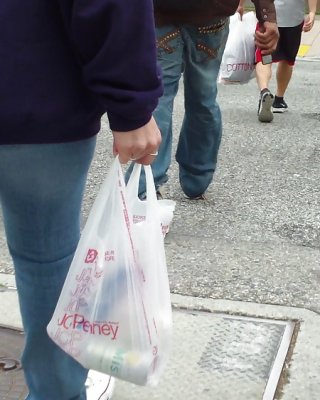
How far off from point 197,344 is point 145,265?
0.87 meters

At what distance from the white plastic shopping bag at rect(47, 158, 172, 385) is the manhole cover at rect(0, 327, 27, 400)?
62 centimetres

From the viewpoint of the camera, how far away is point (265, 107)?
634 cm

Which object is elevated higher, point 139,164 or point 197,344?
point 139,164

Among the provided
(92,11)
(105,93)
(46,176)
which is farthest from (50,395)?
(92,11)

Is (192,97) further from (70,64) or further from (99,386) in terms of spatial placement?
(70,64)

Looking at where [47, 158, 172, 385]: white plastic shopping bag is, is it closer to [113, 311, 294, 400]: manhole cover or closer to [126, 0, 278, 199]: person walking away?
[113, 311, 294, 400]: manhole cover

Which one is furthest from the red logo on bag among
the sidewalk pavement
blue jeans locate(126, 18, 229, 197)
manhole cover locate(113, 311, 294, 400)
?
the sidewalk pavement

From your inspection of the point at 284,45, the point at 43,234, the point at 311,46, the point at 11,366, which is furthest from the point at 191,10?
the point at 311,46

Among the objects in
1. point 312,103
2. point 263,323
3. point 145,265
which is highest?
point 145,265

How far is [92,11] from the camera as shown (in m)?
1.60

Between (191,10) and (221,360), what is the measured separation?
1.63 meters

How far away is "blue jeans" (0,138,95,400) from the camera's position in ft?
5.96

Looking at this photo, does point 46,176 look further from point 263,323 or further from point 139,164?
point 263,323

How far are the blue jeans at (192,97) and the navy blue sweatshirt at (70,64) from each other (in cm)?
154
